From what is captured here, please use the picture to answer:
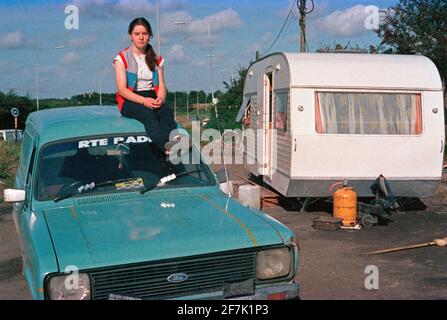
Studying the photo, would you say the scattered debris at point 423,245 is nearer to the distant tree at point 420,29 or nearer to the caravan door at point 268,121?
the caravan door at point 268,121

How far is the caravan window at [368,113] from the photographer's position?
9.89 meters

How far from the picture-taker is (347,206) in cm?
912

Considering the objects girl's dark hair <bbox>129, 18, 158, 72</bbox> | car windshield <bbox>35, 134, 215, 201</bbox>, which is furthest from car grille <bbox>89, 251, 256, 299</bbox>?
girl's dark hair <bbox>129, 18, 158, 72</bbox>

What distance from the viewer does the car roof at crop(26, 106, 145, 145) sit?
205 inches

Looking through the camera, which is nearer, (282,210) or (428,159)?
(428,159)

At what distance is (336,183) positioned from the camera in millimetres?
A: 9852

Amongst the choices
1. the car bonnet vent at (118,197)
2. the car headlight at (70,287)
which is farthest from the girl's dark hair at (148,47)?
the car headlight at (70,287)

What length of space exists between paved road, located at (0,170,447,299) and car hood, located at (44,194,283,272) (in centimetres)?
190

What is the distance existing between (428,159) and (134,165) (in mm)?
6577

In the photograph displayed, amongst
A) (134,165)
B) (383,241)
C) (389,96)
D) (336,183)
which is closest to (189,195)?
(134,165)

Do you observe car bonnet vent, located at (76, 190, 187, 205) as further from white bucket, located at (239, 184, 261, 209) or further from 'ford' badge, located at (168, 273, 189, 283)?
white bucket, located at (239, 184, 261, 209)

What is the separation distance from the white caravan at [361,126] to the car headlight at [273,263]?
5.77m

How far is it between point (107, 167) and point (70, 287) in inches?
61.6

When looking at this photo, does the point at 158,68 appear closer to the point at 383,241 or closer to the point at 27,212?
the point at 27,212
